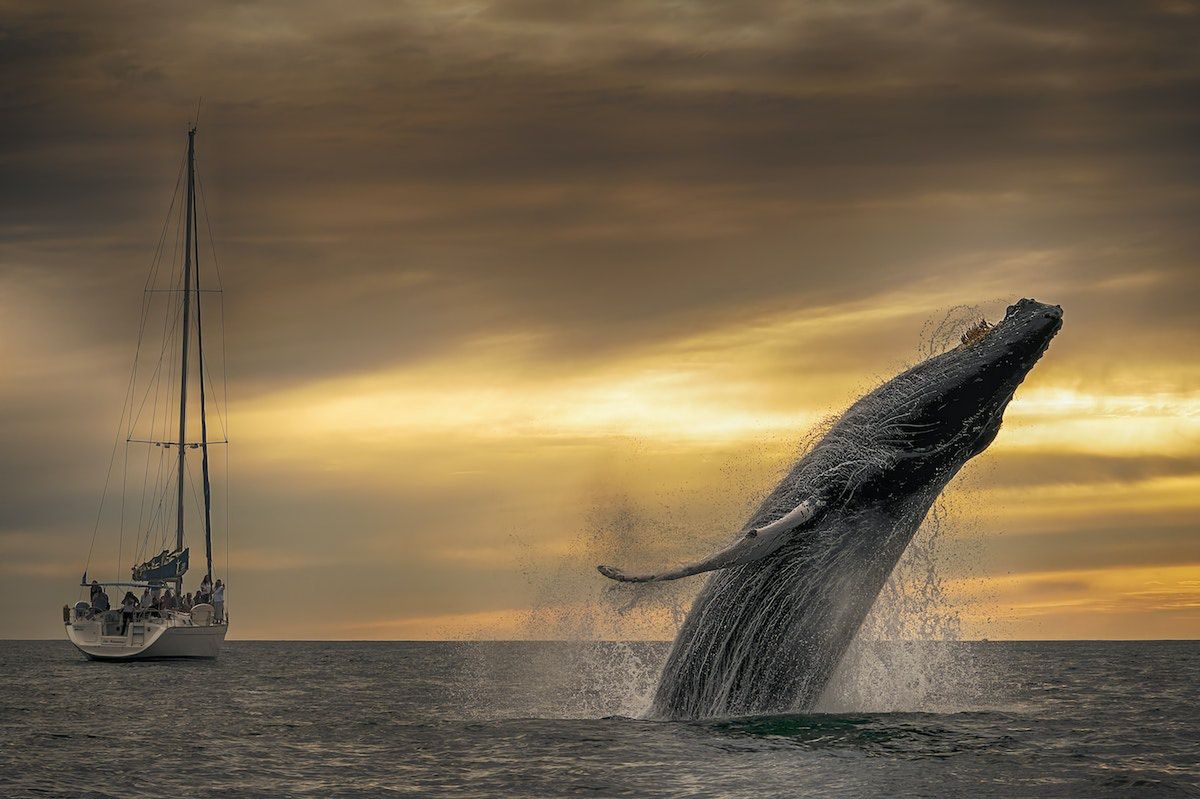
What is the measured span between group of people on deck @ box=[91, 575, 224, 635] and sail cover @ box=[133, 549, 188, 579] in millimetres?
638

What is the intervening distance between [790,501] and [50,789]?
9307mm

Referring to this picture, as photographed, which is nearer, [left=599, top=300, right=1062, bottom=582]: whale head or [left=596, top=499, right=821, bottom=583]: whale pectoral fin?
[left=596, top=499, right=821, bottom=583]: whale pectoral fin

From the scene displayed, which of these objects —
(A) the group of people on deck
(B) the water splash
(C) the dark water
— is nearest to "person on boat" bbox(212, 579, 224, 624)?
(A) the group of people on deck

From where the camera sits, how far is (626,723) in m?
16.5

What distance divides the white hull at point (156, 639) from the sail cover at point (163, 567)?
1.72m

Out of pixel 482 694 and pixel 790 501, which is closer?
pixel 790 501

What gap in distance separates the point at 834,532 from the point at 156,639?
4292 centimetres

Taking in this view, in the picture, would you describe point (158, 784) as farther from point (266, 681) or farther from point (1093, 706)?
point (266, 681)

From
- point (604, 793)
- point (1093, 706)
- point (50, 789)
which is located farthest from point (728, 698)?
point (1093, 706)

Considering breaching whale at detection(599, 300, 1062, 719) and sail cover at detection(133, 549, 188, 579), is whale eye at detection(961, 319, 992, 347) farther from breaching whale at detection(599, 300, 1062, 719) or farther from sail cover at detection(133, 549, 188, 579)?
sail cover at detection(133, 549, 188, 579)

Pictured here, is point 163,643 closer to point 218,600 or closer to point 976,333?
point 218,600

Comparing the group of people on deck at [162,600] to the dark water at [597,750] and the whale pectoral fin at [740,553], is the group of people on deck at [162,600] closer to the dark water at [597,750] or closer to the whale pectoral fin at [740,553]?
the dark water at [597,750]

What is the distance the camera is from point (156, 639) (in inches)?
1998

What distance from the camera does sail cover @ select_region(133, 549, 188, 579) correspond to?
51469mm
